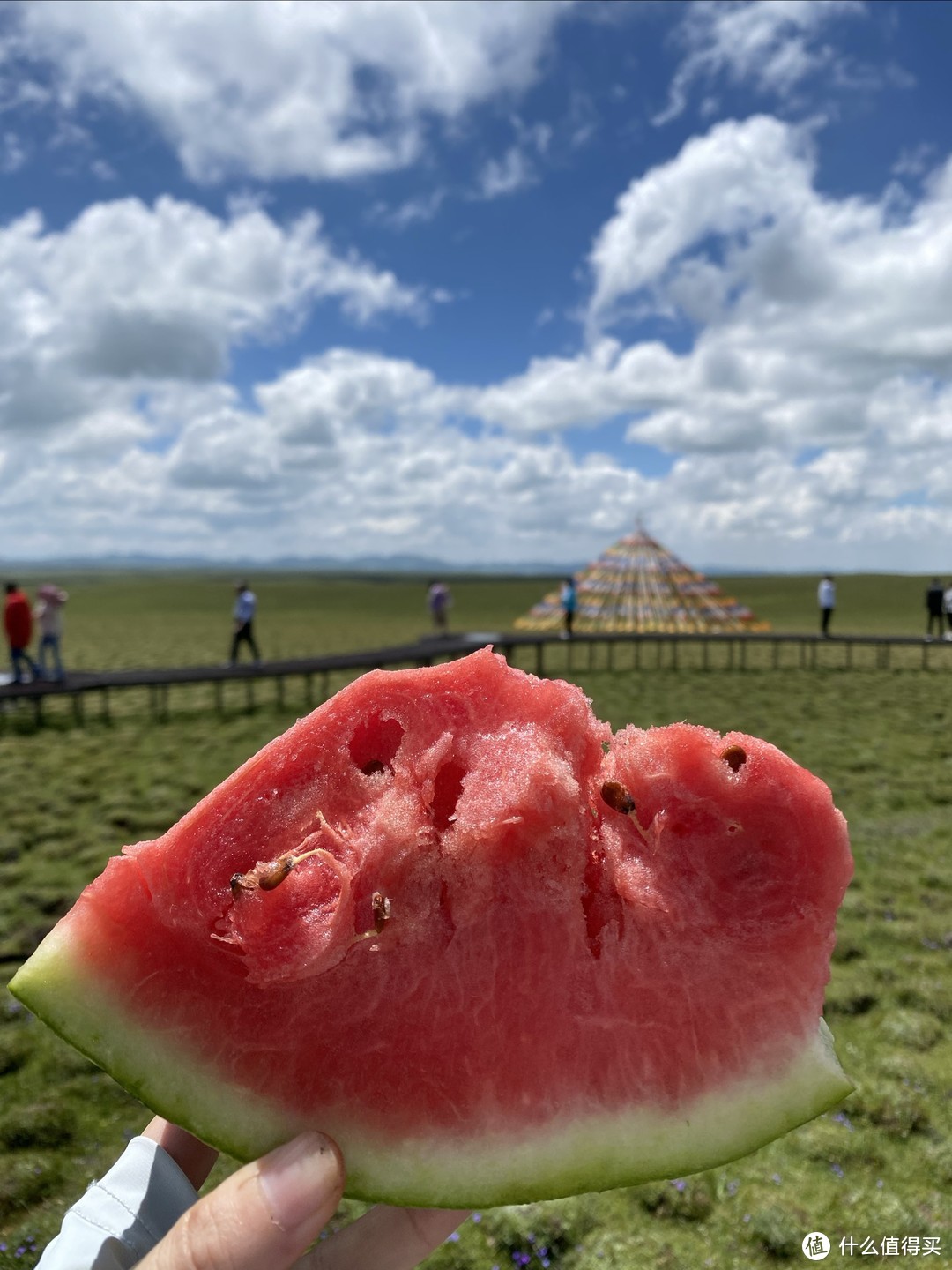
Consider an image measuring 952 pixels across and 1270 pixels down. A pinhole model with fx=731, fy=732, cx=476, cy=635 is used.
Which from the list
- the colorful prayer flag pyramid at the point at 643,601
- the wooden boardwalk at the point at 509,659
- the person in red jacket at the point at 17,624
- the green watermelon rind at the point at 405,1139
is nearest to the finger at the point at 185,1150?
the green watermelon rind at the point at 405,1139

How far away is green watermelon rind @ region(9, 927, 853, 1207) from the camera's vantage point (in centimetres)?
145

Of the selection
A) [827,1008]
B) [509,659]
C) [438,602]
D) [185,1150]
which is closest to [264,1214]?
[185,1150]

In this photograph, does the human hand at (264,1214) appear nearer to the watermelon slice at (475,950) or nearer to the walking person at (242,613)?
the watermelon slice at (475,950)

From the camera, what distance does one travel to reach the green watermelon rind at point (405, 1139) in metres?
1.45

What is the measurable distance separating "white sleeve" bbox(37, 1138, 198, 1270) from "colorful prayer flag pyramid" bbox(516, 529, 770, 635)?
2796 centimetres

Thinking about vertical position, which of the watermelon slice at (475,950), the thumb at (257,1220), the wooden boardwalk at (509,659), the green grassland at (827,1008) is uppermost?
the watermelon slice at (475,950)

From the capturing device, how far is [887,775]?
9.88m

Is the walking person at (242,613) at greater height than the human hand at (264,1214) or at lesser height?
greater

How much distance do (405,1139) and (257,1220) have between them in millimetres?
316

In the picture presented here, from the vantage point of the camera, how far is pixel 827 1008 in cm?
481

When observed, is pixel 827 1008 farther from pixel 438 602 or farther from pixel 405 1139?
pixel 438 602

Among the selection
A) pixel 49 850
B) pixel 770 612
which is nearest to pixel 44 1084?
pixel 49 850

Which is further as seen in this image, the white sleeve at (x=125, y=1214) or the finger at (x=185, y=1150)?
the finger at (x=185, y=1150)

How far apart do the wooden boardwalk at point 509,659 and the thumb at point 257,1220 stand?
5970mm
